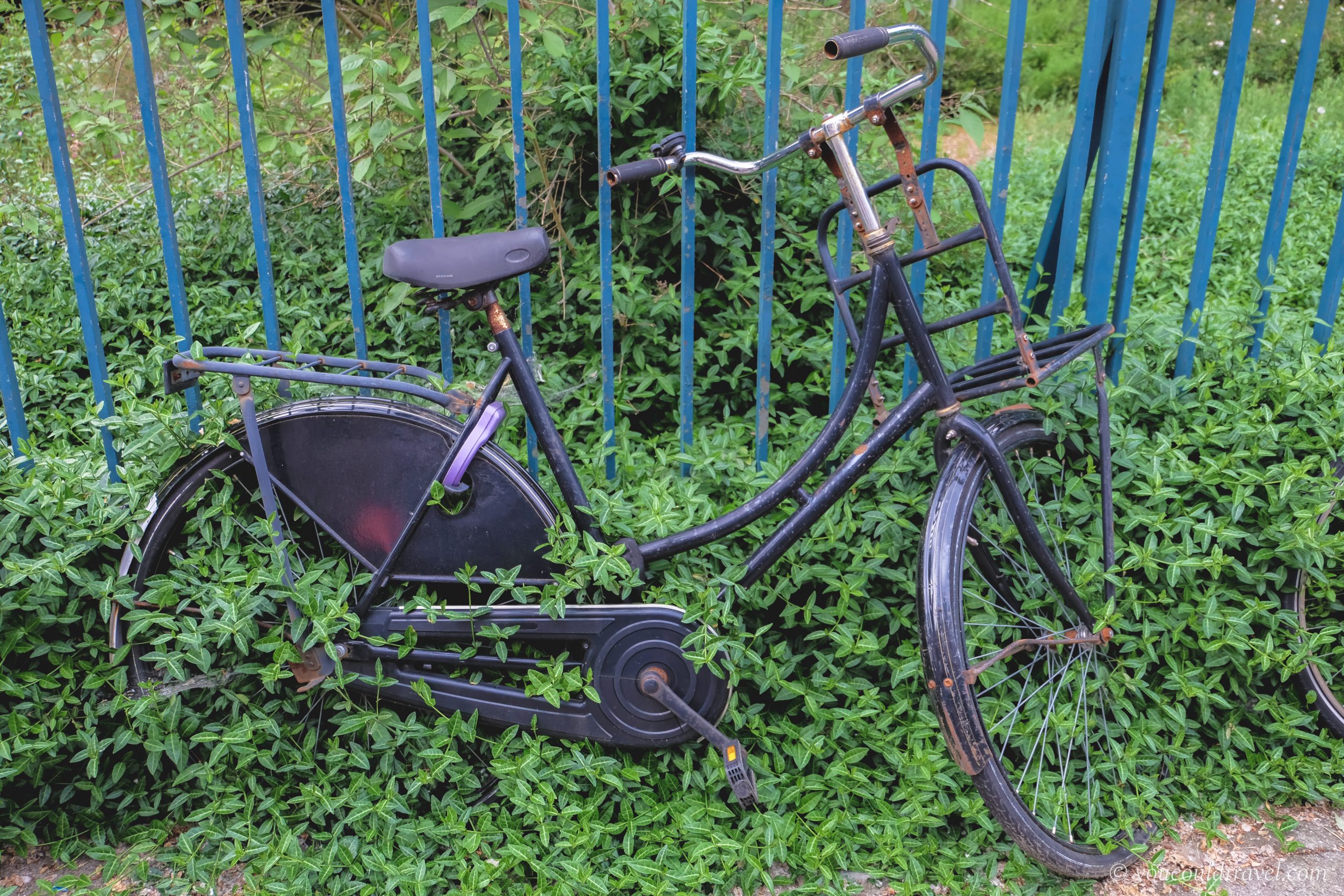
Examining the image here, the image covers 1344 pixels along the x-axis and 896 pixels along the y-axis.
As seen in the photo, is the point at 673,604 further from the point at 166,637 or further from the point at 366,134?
the point at 366,134

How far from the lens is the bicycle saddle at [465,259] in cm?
206

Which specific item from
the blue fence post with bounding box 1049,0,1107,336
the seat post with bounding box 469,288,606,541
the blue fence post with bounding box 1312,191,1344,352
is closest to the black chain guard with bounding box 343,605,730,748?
the seat post with bounding box 469,288,606,541

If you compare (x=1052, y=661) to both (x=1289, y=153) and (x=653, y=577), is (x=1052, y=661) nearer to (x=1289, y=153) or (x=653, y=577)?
(x=653, y=577)

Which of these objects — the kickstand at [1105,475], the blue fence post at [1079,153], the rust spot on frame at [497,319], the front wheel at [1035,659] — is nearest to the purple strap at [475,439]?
the rust spot on frame at [497,319]

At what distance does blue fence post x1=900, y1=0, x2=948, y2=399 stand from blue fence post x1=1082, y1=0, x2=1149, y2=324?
0.46m

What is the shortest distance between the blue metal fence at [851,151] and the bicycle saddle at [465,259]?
31 cm

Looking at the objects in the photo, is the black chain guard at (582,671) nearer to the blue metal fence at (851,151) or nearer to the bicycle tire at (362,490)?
the bicycle tire at (362,490)

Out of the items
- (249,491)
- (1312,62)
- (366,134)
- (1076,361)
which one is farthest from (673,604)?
(1312,62)

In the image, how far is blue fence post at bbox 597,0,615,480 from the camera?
2377 mm

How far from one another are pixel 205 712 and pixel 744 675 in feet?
4.63

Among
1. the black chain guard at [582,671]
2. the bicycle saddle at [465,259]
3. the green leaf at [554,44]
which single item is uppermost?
the green leaf at [554,44]

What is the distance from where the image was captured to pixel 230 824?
225 cm

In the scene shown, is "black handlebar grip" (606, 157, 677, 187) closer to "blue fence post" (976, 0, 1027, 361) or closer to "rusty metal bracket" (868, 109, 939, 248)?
"rusty metal bracket" (868, 109, 939, 248)

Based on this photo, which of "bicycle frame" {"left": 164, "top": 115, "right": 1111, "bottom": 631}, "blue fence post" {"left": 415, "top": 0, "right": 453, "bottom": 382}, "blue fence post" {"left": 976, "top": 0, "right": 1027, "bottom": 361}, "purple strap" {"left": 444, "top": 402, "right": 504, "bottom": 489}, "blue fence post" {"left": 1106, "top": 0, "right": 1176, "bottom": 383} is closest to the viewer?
"bicycle frame" {"left": 164, "top": 115, "right": 1111, "bottom": 631}
